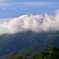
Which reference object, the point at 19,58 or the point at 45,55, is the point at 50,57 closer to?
the point at 45,55

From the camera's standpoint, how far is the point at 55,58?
56500 millimetres

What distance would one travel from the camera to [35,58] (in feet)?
199

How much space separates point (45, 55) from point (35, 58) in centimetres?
378

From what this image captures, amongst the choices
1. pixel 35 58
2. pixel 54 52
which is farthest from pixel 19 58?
pixel 54 52

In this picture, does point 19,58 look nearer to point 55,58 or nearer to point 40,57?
point 40,57

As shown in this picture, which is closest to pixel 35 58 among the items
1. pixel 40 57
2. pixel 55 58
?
pixel 40 57

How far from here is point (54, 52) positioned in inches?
2383

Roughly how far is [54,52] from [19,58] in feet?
31.6

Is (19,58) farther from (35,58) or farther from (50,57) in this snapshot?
(50,57)

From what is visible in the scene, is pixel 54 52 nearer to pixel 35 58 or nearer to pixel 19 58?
pixel 35 58

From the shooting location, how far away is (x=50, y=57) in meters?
56.5

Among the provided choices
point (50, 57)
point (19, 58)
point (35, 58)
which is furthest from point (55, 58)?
point (19, 58)

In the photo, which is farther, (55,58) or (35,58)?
(35,58)

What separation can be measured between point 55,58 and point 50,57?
126 centimetres
